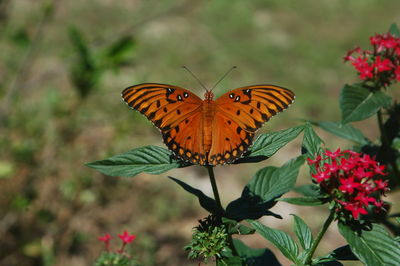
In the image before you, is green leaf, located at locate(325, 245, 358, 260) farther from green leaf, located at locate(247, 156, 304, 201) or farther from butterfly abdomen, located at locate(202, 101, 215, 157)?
butterfly abdomen, located at locate(202, 101, 215, 157)

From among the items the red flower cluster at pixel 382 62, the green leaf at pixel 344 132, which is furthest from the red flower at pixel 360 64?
the green leaf at pixel 344 132

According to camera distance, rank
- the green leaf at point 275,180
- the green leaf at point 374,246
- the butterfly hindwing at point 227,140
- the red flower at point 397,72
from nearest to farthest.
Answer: the green leaf at point 374,246 → the green leaf at point 275,180 → the butterfly hindwing at point 227,140 → the red flower at point 397,72

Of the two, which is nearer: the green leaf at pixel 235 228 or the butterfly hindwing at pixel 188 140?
the green leaf at pixel 235 228

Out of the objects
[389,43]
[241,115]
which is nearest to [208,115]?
[241,115]

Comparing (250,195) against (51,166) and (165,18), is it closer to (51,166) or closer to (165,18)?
(51,166)

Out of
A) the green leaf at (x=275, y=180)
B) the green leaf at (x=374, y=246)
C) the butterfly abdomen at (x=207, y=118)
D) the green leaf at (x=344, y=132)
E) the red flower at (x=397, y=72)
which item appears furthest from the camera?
the green leaf at (x=344, y=132)

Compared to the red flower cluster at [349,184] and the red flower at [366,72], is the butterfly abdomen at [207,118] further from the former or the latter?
the red flower at [366,72]

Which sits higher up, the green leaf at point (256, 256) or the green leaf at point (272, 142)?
the green leaf at point (272, 142)

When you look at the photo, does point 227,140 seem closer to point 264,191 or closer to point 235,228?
point 264,191
